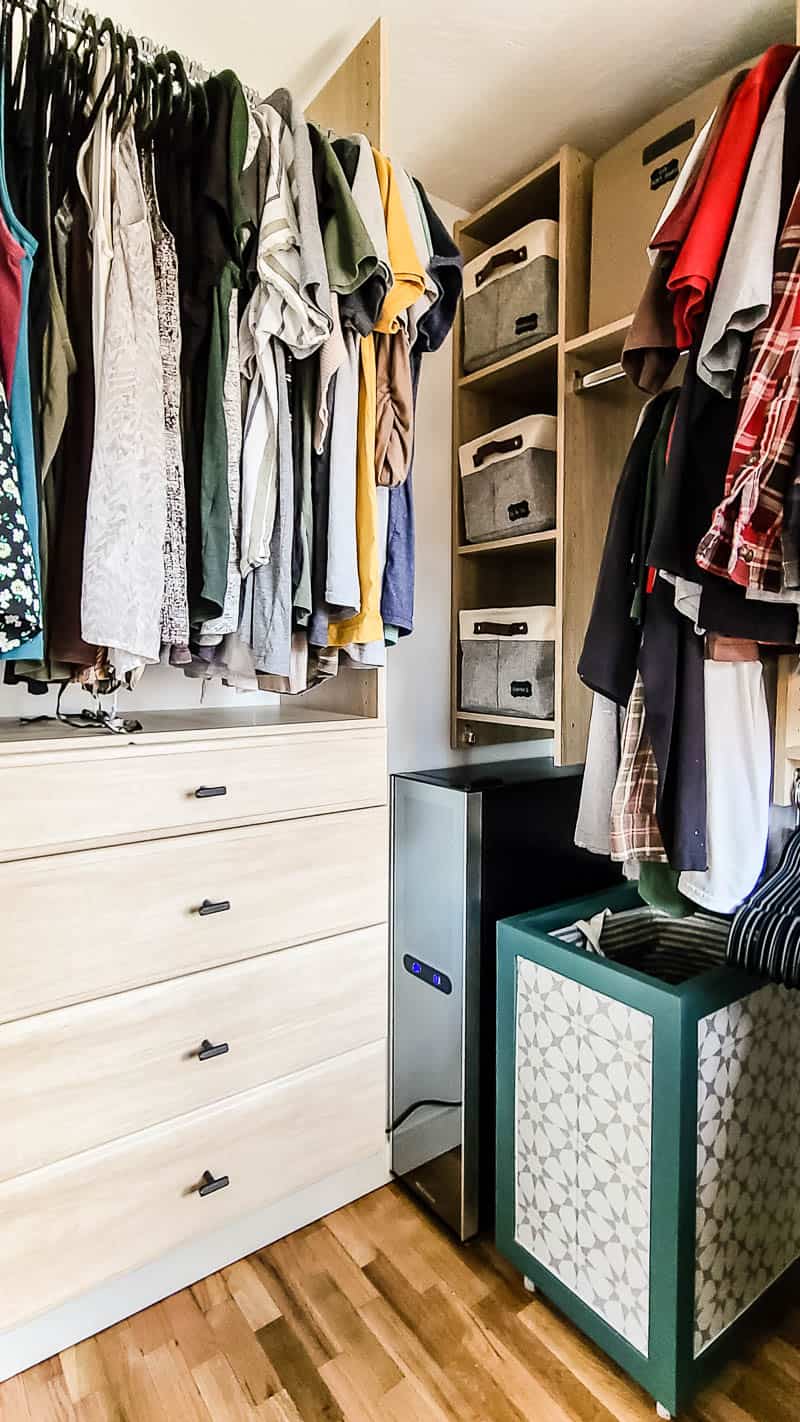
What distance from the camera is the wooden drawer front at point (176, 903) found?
46.6 inches

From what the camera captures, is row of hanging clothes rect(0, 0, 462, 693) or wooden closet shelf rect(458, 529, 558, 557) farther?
wooden closet shelf rect(458, 529, 558, 557)

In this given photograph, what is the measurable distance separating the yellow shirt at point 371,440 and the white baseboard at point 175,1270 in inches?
45.9

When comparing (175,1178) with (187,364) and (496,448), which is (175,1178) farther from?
(496,448)

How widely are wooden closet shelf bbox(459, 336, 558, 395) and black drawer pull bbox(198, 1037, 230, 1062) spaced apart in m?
1.61

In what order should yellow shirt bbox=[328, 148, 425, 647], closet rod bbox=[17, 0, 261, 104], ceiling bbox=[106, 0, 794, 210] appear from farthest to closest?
ceiling bbox=[106, 0, 794, 210]
yellow shirt bbox=[328, 148, 425, 647]
closet rod bbox=[17, 0, 261, 104]

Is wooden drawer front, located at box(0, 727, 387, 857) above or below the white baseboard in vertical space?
above

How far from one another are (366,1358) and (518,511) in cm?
169

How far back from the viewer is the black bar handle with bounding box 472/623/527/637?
1766 millimetres

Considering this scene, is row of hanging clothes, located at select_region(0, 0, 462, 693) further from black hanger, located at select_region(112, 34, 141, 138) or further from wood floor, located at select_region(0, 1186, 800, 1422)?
wood floor, located at select_region(0, 1186, 800, 1422)

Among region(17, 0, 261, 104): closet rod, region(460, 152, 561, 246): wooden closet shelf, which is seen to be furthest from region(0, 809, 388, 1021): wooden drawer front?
region(460, 152, 561, 246): wooden closet shelf

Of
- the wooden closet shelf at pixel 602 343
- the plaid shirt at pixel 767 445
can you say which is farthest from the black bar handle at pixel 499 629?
the plaid shirt at pixel 767 445

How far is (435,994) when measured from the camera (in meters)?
1.62

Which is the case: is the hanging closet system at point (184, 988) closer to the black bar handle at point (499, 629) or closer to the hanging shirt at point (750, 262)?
the black bar handle at point (499, 629)

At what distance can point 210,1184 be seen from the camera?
4.56ft
